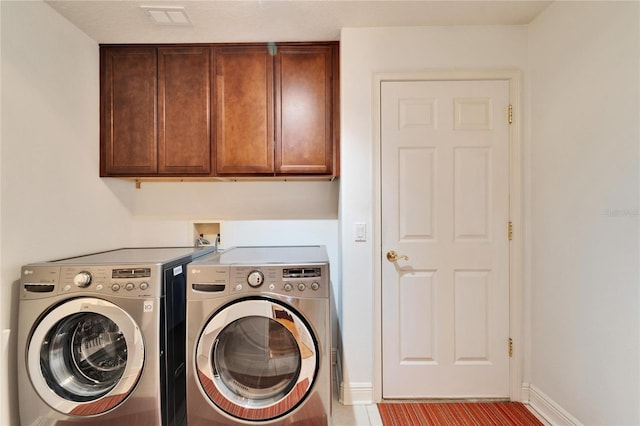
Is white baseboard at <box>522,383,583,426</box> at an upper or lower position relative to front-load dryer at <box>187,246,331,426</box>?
lower

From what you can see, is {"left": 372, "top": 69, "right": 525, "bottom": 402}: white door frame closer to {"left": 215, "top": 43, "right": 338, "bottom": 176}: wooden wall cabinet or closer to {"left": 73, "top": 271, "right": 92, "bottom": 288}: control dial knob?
{"left": 215, "top": 43, "right": 338, "bottom": 176}: wooden wall cabinet

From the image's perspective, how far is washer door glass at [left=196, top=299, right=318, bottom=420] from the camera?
154cm

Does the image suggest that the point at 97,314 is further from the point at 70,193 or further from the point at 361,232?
the point at 361,232

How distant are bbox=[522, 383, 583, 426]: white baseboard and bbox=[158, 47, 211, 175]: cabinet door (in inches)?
Result: 97.5

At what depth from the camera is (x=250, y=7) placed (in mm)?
1727

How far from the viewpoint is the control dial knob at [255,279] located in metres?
1.56

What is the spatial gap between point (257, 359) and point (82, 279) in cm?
95

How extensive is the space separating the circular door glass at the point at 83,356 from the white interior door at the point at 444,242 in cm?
153

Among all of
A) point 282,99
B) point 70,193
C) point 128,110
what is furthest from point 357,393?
point 128,110

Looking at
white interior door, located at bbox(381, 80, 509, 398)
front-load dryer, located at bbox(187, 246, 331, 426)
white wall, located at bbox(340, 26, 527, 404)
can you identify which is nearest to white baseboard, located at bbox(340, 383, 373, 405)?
white wall, located at bbox(340, 26, 527, 404)

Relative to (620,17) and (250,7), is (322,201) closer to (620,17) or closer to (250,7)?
(250,7)

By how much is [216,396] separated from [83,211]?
4.66 feet

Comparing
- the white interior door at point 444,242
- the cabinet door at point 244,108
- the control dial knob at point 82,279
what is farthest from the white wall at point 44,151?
the white interior door at point 444,242

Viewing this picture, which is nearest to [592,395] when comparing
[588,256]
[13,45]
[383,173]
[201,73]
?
[588,256]
